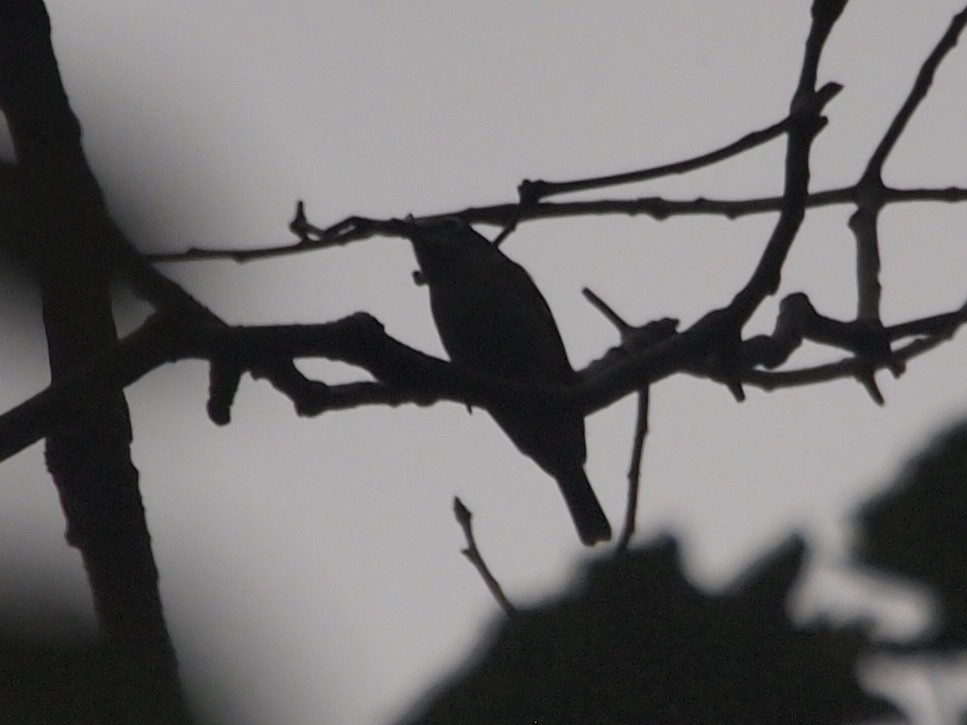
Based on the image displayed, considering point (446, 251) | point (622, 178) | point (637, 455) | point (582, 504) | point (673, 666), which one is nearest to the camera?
point (673, 666)

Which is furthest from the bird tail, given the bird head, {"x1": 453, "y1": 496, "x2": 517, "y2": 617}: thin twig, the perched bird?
{"x1": 453, "y1": 496, "x2": 517, "y2": 617}: thin twig

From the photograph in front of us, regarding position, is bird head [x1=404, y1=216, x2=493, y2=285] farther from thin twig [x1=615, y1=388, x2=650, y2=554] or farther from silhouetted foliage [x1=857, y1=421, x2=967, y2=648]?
silhouetted foliage [x1=857, y1=421, x2=967, y2=648]

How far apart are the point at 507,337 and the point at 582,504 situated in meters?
0.79

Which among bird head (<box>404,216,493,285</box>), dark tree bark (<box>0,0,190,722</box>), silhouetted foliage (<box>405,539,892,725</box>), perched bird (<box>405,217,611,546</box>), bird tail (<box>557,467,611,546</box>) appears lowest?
silhouetted foliage (<box>405,539,892,725</box>)

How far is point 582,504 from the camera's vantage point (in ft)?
17.7

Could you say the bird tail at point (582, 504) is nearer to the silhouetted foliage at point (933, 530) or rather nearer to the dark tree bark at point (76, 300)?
the dark tree bark at point (76, 300)

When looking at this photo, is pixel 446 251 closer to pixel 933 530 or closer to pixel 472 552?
pixel 472 552

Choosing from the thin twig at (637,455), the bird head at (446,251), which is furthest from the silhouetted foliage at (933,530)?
the bird head at (446,251)

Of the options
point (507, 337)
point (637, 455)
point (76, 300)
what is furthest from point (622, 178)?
point (507, 337)

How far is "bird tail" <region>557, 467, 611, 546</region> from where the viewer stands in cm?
539

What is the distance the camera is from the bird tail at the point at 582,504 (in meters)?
5.39

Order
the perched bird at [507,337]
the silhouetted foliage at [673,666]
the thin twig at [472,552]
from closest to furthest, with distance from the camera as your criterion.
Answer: the silhouetted foliage at [673,666] < the thin twig at [472,552] < the perched bird at [507,337]

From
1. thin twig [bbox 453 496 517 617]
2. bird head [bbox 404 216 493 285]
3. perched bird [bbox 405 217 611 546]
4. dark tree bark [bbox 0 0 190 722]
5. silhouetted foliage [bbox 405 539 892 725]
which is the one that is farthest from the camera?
bird head [bbox 404 216 493 285]

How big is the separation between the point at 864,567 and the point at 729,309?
63.0 inches
